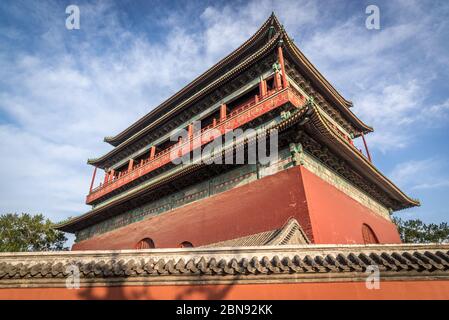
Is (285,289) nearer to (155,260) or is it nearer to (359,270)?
(359,270)

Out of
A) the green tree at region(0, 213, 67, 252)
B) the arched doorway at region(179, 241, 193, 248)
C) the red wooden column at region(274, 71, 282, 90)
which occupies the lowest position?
the arched doorway at region(179, 241, 193, 248)

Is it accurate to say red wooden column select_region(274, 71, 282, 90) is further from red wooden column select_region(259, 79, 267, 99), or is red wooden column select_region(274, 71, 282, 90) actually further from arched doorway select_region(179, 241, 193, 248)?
arched doorway select_region(179, 241, 193, 248)

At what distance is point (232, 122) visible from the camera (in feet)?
41.1

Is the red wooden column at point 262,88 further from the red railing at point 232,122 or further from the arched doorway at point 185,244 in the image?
the arched doorway at point 185,244

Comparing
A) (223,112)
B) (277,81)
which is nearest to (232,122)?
(223,112)

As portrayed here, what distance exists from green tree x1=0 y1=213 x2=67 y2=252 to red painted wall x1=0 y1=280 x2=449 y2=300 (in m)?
24.1

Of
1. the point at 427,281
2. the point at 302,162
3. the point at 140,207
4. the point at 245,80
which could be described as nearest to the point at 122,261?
the point at 427,281

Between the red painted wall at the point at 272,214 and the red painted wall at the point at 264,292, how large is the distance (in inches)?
129

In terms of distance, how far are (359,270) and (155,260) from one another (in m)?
3.58

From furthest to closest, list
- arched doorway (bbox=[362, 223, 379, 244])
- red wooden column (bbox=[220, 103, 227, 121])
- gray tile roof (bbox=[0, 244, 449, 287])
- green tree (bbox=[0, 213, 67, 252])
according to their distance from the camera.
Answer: green tree (bbox=[0, 213, 67, 252]) → red wooden column (bbox=[220, 103, 227, 121]) → arched doorway (bbox=[362, 223, 379, 244]) → gray tile roof (bbox=[0, 244, 449, 287])

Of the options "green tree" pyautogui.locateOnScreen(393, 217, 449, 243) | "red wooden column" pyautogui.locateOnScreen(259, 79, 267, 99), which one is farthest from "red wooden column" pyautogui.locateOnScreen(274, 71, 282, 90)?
"green tree" pyautogui.locateOnScreen(393, 217, 449, 243)

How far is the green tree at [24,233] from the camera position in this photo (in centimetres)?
2505

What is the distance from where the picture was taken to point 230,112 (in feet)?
47.2

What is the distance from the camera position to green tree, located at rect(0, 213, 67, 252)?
25047 mm
